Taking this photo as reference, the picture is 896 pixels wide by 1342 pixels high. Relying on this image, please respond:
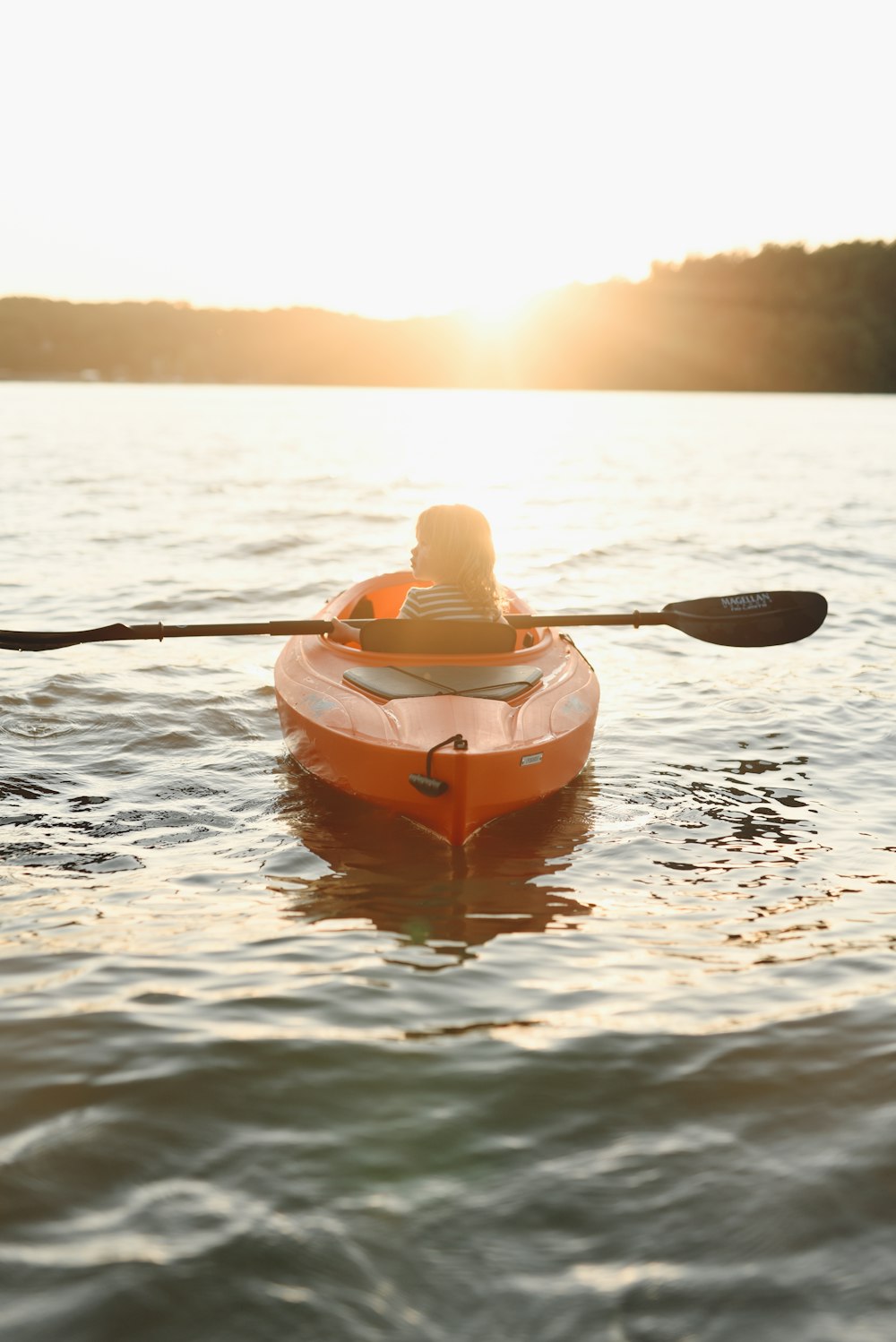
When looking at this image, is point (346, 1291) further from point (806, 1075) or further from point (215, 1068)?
point (806, 1075)

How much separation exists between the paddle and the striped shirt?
47 cm

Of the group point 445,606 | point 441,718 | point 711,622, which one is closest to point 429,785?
point 441,718

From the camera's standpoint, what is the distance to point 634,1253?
9.62 ft

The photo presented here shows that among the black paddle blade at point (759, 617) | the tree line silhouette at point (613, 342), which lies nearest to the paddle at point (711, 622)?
the black paddle blade at point (759, 617)

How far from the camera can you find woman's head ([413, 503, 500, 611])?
6113mm

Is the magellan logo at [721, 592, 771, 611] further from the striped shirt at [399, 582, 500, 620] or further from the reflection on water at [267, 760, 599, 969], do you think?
the striped shirt at [399, 582, 500, 620]

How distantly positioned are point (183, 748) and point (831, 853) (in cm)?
380

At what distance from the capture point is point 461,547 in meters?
6.13

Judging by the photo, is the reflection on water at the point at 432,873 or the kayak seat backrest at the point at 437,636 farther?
the kayak seat backrest at the point at 437,636

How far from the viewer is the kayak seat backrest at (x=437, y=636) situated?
6191 mm

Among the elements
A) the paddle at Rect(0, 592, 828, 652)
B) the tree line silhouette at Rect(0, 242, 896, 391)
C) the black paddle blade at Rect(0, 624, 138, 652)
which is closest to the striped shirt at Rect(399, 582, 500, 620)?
the paddle at Rect(0, 592, 828, 652)

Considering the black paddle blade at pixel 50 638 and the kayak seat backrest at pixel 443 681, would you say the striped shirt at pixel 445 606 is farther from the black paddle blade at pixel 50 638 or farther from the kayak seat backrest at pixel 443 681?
the black paddle blade at pixel 50 638

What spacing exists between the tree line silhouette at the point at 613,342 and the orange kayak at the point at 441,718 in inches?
3500

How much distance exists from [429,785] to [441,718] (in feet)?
1.30
